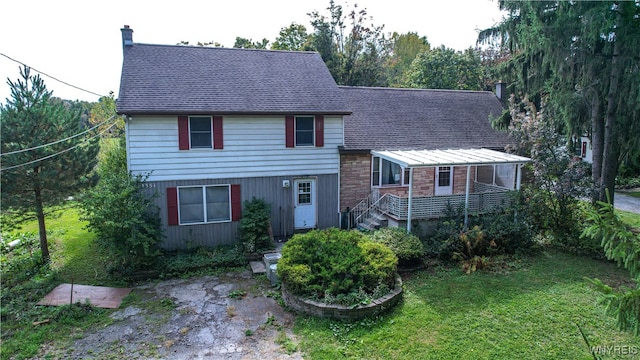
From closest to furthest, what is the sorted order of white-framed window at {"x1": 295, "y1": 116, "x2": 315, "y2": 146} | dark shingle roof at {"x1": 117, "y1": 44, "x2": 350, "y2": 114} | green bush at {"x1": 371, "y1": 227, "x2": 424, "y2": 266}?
green bush at {"x1": 371, "y1": 227, "x2": 424, "y2": 266} < dark shingle roof at {"x1": 117, "y1": 44, "x2": 350, "y2": 114} < white-framed window at {"x1": 295, "y1": 116, "x2": 315, "y2": 146}

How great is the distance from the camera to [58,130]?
10531mm

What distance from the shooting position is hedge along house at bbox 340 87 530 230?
1257 centimetres

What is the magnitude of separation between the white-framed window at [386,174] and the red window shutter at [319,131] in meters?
2.25

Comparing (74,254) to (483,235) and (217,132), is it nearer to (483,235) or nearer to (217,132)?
(217,132)

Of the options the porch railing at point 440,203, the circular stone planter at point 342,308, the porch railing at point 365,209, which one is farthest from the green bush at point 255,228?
the porch railing at point 440,203

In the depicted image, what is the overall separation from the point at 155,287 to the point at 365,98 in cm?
1140

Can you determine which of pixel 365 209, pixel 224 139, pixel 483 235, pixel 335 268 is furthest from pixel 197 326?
pixel 483 235

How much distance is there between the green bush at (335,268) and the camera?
8.31 m

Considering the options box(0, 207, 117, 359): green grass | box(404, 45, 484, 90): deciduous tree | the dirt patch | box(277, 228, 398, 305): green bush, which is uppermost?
box(404, 45, 484, 90): deciduous tree

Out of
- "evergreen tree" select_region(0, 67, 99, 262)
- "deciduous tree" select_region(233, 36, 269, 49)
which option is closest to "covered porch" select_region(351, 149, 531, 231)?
"evergreen tree" select_region(0, 67, 99, 262)

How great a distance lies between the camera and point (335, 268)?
856cm

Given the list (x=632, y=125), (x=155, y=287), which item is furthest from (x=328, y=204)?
(x=632, y=125)

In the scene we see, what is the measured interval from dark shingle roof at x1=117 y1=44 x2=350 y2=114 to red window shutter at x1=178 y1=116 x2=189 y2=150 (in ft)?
1.19

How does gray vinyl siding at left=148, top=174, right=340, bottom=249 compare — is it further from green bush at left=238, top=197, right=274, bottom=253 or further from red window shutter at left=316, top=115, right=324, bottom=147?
red window shutter at left=316, top=115, right=324, bottom=147
